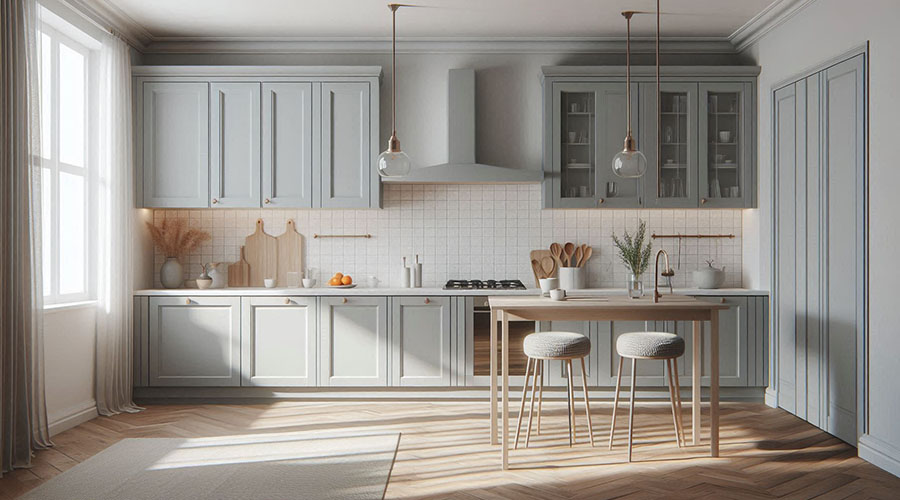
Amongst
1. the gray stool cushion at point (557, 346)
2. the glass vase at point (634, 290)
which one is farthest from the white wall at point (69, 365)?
the glass vase at point (634, 290)

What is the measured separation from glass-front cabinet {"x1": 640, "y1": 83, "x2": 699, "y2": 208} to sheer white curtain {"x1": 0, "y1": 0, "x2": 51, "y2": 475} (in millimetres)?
4096

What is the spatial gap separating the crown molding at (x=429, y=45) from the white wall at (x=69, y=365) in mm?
2261

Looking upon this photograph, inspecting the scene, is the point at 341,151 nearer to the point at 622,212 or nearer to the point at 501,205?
the point at 501,205

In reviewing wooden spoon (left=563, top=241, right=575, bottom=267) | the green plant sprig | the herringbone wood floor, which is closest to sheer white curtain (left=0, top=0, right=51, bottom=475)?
the herringbone wood floor

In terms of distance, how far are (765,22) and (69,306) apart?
17.1ft

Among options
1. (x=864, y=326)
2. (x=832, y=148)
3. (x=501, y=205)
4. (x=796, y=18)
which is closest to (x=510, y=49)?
(x=501, y=205)

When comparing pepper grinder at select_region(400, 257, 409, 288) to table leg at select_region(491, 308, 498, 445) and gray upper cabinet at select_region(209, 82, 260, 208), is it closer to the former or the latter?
gray upper cabinet at select_region(209, 82, 260, 208)

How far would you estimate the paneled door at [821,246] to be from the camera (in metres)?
3.65

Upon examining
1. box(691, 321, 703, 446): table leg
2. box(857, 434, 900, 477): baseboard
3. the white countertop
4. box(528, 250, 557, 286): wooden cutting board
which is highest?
box(528, 250, 557, 286): wooden cutting board

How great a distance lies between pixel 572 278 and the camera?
509 centimetres

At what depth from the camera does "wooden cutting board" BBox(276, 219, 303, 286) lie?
530 cm

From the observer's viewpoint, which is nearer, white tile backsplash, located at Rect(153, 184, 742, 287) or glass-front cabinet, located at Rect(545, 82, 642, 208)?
glass-front cabinet, located at Rect(545, 82, 642, 208)

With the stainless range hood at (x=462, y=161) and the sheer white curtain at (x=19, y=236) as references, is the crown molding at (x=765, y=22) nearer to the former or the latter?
the stainless range hood at (x=462, y=161)

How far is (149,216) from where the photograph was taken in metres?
5.20
